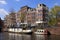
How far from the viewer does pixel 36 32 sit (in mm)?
75125

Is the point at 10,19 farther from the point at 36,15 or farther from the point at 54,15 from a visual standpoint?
the point at 54,15

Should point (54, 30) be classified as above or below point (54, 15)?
below

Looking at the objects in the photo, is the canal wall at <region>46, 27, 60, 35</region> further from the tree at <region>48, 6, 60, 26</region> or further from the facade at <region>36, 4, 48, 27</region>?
the facade at <region>36, 4, 48, 27</region>

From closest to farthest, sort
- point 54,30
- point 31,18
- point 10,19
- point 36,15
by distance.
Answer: point 54,30 → point 36,15 → point 31,18 → point 10,19

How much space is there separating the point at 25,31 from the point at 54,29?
11225 mm

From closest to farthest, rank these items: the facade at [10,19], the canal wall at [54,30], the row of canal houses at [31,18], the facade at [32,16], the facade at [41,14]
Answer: the canal wall at [54,30], the row of canal houses at [31,18], the facade at [41,14], the facade at [32,16], the facade at [10,19]

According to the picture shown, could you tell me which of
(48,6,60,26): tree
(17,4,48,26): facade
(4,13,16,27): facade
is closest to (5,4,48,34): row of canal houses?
(17,4,48,26): facade

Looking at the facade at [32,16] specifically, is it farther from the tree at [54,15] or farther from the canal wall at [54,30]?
the canal wall at [54,30]

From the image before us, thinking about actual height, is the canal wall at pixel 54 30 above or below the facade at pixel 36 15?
below

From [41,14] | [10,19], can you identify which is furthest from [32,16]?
[10,19]

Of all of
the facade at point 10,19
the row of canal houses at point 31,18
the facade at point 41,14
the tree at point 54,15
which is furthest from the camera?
the facade at point 10,19

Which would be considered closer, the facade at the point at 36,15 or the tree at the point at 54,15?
the tree at the point at 54,15

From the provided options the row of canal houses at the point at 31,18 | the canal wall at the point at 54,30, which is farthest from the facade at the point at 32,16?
the canal wall at the point at 54,30

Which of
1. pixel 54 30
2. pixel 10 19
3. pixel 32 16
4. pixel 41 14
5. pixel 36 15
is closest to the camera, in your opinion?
pixel 54 30
